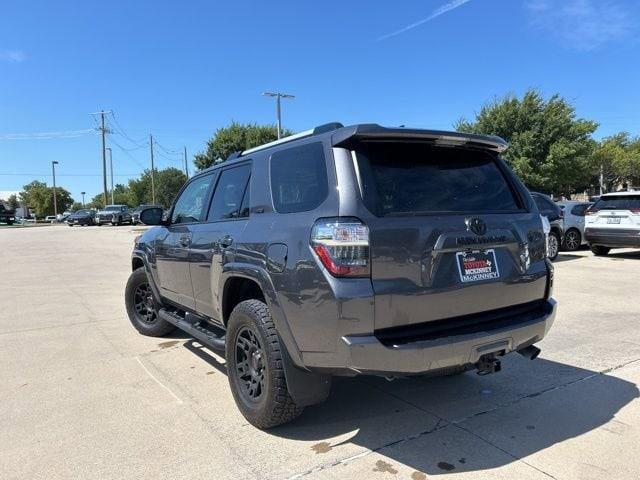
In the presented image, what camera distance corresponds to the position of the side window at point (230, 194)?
4020 millimetres

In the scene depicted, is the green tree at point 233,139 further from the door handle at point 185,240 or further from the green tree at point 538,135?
the door handle at point 185,240

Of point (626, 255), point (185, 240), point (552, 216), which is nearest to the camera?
point (185, 240)

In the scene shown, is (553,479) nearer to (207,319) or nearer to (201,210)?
(207,319)

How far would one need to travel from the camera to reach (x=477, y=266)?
3.14 metres

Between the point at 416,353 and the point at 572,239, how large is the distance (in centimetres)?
1372

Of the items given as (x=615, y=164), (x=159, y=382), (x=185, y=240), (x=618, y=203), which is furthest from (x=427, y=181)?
(x=615, y=164)

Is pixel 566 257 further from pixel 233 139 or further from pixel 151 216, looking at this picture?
pixel 233 139

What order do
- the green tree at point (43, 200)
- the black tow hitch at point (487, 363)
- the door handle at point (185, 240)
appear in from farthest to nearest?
the green tree at point (43, 200) → the door handle at point (185, 240) → the black tow hitch at point (487, 363)

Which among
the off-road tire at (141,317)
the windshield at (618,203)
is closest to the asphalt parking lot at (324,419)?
the off-road tire at (141,317)

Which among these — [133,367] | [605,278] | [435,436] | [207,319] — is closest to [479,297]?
[435,436]

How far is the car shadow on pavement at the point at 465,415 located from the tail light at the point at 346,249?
120 centimetres

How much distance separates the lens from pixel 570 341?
546 cm

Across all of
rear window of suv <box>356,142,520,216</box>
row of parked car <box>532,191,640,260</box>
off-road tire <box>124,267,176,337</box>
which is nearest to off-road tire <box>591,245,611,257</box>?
row of parked car <box>532,191,640,260</box>

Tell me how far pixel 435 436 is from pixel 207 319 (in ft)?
7.09
